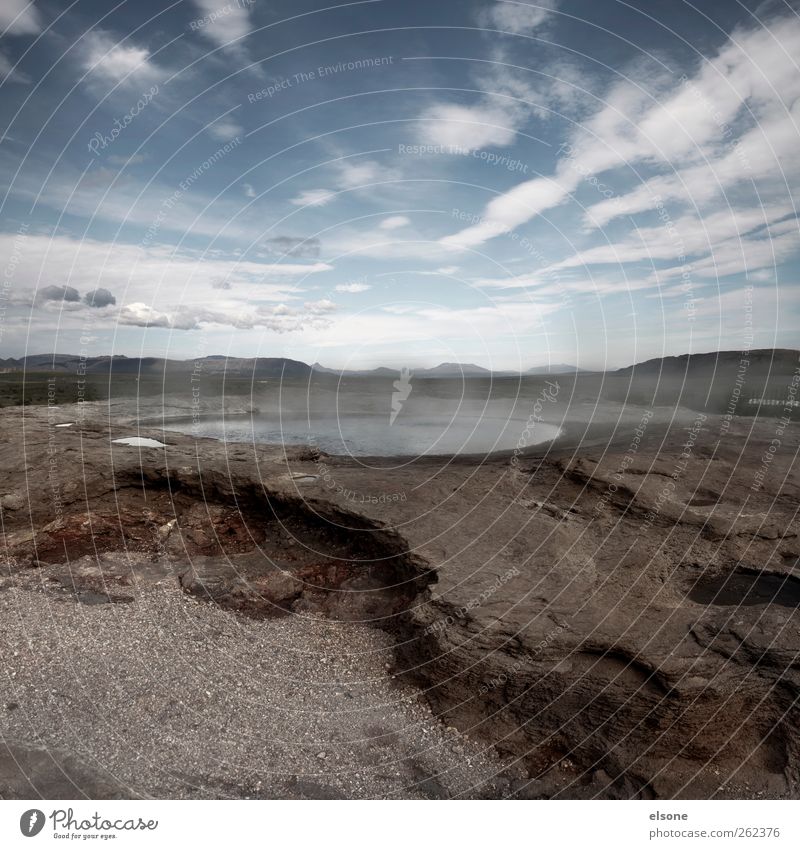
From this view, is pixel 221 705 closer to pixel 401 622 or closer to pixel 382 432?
pixel 401 622

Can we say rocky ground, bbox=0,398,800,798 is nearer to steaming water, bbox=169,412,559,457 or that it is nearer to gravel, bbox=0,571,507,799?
gravel, bbox=0,571,507,799

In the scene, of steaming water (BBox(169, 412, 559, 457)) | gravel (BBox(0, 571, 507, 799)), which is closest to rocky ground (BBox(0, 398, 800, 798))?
gravel (BBox(0, 571, 507, 799))

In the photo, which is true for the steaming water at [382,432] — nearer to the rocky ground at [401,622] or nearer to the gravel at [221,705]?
the rocky ground at [401,622]

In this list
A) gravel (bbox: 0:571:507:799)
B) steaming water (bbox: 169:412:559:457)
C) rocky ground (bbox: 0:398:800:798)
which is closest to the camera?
gravel (bbox: 0:571:507:799)

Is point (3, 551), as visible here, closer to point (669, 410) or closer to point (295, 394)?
point (669, 410)

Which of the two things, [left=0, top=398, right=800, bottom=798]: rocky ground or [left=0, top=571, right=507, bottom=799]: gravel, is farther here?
[left=0, top=398, right=800, bottom=798]: rocky ground

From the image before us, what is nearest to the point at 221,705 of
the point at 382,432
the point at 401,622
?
the point at 401,622

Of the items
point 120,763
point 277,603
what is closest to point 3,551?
point 277,603
